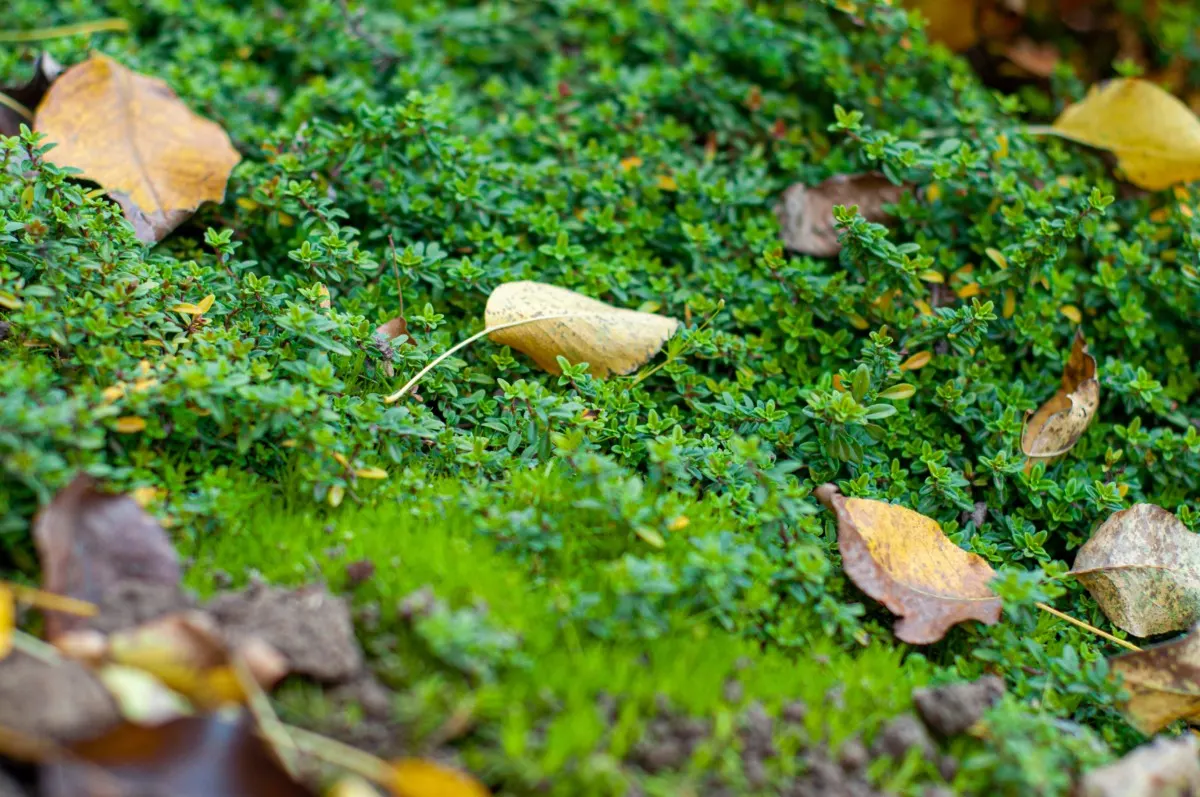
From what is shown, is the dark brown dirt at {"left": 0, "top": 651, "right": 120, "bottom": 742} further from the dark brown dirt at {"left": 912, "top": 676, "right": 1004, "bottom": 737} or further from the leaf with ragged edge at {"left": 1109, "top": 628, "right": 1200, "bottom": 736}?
the leaf with ragged edge at {"left": 1109, "top": 628, "right": 1200, "bottom": 736}

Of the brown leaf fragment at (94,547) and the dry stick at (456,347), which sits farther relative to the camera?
the dry stick at (456,347)

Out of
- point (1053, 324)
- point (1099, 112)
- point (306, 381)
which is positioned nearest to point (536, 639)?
point (306, 381)

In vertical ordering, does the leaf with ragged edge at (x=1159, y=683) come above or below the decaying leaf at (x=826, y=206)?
below

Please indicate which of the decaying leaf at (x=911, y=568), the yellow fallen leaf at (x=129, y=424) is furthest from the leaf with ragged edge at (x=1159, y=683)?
the yellow fallen leaf at (x=129, y=424)

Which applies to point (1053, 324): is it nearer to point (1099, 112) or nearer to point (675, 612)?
point (1099, 112)

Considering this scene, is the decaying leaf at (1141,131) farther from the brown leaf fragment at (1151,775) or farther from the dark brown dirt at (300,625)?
the dark brown dirt at (300,625)
